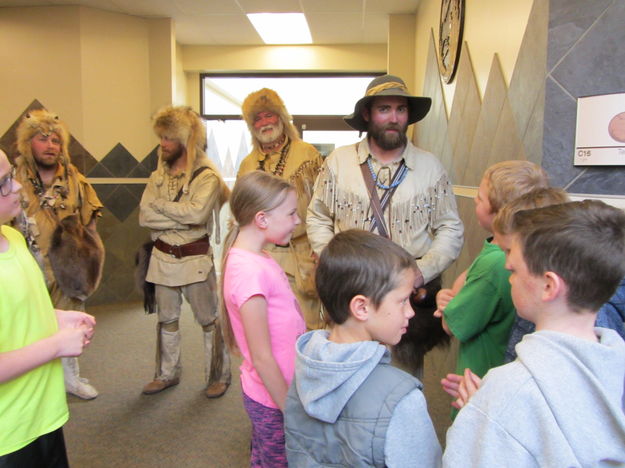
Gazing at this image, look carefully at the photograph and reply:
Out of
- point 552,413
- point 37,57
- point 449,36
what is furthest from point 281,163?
point 37,57

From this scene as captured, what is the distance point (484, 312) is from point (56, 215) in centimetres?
238

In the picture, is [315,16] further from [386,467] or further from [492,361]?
[386,467]

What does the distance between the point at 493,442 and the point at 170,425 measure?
2.13 m

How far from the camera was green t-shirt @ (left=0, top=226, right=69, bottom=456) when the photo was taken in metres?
1.05

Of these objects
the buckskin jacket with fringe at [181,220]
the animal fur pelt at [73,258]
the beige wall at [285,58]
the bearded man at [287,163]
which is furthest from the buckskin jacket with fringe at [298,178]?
the beige wall at [285,58]

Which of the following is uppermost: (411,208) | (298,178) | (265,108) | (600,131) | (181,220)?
(265,108)

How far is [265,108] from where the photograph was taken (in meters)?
2.68

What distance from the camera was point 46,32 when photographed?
4.77 m

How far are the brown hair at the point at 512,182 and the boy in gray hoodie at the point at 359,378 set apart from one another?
0.47 m

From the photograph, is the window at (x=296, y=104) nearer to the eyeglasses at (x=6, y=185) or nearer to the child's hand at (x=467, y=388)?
the eyeglasses at (x=6, y=185)

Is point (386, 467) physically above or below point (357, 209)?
below

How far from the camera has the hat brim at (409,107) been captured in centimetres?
204

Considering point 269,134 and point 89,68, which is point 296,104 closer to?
point 89,68

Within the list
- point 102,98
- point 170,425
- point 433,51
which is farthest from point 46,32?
point 170,425
